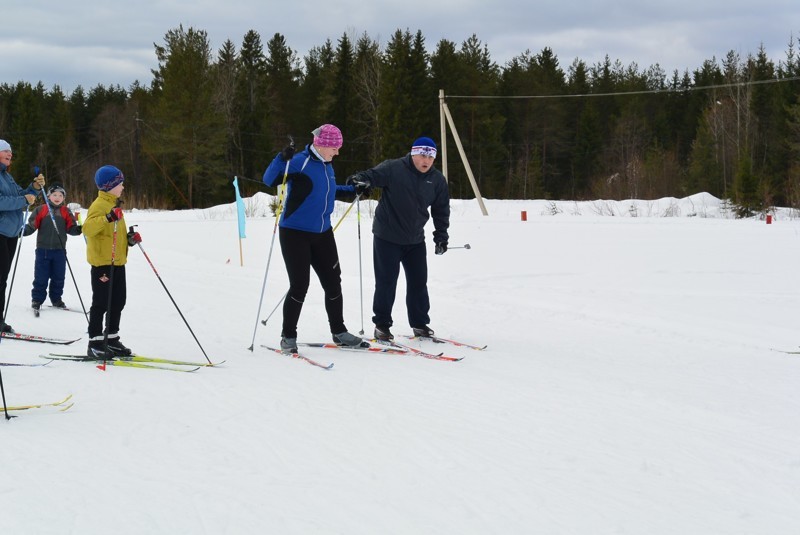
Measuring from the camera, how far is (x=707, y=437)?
3.95 meters

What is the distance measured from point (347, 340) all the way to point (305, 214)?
1108mm

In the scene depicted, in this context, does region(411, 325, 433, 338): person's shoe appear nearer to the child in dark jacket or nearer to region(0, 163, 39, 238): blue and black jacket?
region(0, 163, 39, 238): blue and black jacket

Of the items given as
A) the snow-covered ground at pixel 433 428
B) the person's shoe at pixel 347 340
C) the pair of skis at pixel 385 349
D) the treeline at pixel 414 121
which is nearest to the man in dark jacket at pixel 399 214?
the pair of skis at pixel 385 349

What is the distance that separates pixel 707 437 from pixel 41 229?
709 centimetres

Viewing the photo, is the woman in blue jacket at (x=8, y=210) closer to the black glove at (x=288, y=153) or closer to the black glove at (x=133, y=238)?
the black glove at (x=133, y=238)

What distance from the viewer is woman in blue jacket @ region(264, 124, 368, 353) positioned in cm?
575

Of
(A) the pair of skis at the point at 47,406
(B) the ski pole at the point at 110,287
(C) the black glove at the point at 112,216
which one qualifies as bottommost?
(A) the pair of skis at the point at 47,406

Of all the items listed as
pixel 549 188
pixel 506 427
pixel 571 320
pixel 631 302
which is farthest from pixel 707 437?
pixel 549 188

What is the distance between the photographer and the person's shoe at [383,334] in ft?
21.0

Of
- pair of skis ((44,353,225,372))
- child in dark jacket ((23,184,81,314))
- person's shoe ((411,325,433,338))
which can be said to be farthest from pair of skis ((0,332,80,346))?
person's shoe ((411,325,433,338))

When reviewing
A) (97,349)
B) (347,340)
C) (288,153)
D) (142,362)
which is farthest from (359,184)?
(97,349)

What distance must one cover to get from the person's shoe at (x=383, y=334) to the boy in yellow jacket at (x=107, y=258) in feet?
6.59

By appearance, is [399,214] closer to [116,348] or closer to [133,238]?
[133,238]

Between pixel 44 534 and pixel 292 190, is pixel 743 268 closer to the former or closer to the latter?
pixel 292 190
